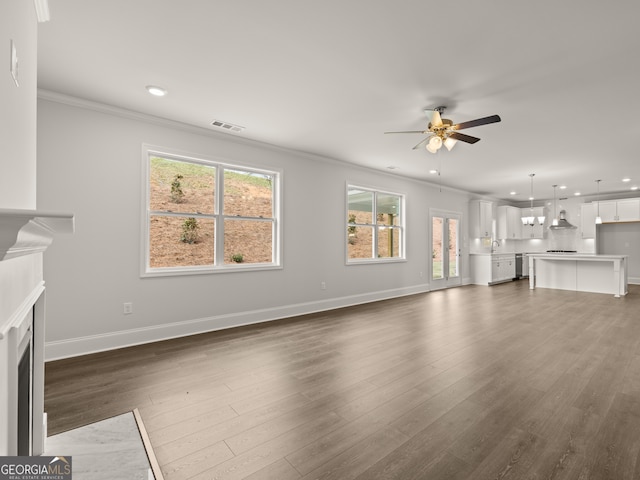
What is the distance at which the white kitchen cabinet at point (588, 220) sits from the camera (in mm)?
9406

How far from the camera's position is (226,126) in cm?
419

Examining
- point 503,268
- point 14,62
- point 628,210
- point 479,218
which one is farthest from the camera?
point 503,268

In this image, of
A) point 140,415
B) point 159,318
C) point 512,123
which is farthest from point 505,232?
point 140,415

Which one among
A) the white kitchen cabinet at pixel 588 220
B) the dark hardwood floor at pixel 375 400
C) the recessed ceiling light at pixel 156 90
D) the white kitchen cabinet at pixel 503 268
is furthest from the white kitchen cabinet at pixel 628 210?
the recessed ceiling light at pixel 156 90

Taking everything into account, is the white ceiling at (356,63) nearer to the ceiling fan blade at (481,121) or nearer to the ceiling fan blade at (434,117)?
the ceiling fan blade at (434,117)

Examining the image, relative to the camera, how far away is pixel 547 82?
9.86 feet

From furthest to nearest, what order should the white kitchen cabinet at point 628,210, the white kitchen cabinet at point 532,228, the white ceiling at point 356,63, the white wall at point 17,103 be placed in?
the white kitchen cabinet at point 532,228 → the white kitchen cabinet at point 628,210 → the white ceiling at point 356,63 → the white wall at point 17,103

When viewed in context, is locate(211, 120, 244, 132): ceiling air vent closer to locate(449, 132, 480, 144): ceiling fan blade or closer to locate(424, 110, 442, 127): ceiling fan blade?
locate(424, 110, 442, 127): ceiling fan blade

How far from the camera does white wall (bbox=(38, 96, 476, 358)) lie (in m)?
3.33

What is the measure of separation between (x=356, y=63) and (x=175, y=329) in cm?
367

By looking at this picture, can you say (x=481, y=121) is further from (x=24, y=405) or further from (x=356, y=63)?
(x=24, y=405)

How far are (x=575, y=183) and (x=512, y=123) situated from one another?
5.64 meters

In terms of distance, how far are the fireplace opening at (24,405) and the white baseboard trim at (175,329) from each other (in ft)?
7.13

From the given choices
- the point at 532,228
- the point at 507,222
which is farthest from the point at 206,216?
the point at 532,228
